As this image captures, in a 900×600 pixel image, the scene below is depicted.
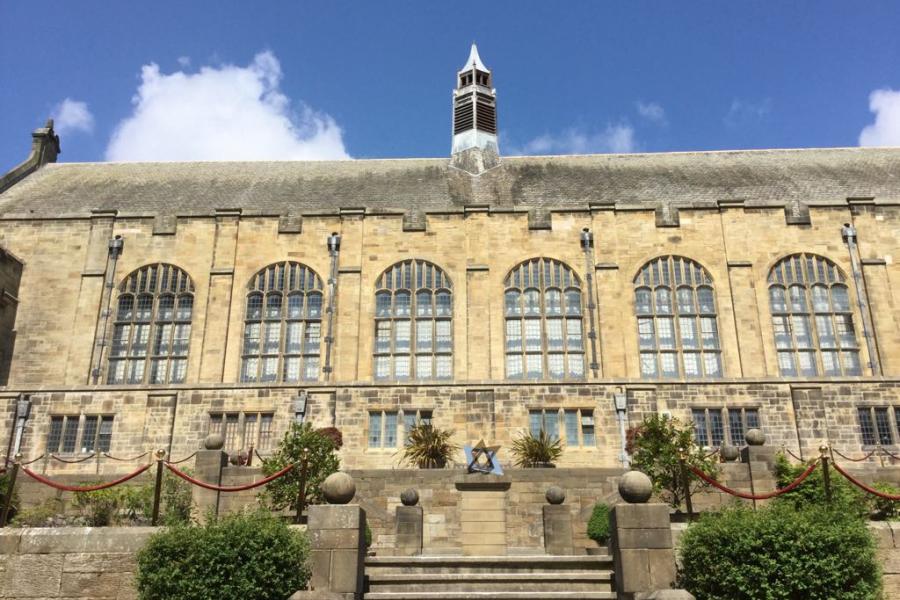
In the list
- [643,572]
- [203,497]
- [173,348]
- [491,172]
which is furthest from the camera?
[491,172]

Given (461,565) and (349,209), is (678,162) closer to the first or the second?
(349,209)

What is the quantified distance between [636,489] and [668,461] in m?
5.58

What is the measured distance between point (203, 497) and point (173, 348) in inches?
515

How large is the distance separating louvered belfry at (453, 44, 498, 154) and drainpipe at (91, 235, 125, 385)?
15973mm

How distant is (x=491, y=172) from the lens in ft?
123

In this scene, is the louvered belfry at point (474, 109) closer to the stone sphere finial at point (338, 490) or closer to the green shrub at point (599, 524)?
the green shrub at point (599, 524)

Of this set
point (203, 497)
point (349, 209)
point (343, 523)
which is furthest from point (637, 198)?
point (343, 523)

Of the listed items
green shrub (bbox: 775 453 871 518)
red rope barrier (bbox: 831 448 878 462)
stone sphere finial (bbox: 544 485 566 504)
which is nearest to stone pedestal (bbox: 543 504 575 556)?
stone sphere finial (bbox: 544 485 566 504)

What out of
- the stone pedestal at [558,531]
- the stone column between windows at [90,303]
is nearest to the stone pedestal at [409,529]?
the stone pedestal at [558,531]

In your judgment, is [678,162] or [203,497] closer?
[203,497]

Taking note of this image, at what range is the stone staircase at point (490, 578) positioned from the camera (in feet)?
40.7

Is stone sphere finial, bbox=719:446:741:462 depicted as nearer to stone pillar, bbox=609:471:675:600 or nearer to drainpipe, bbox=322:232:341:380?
stone pillar, bbox=609:471:675:600

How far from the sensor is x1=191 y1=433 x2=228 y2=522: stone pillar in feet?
61.0

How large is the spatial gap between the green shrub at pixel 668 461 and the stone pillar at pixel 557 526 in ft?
6.65
